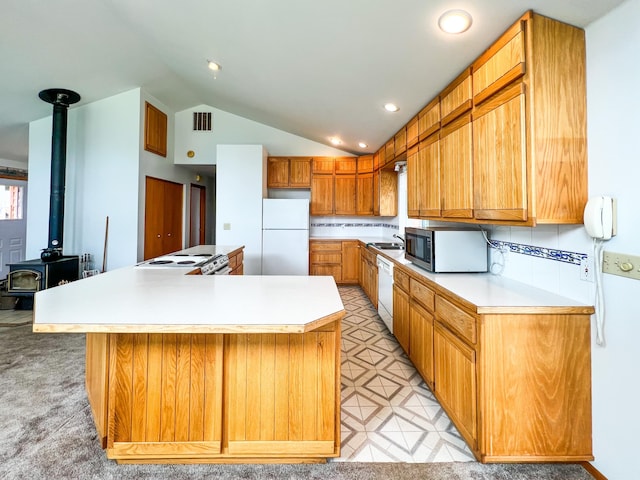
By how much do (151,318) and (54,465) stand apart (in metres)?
1.04

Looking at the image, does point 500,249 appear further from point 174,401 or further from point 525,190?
point 174,401

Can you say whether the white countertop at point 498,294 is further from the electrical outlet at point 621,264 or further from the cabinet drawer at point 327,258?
the cabinet drawer at point 327,258

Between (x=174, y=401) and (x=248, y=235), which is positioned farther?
(x=248, y=235)

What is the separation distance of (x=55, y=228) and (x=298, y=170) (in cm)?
361

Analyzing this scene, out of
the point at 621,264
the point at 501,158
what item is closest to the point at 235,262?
the point at 501,158

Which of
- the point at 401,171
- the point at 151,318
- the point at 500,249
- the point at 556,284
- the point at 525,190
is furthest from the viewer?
the point at 401,171

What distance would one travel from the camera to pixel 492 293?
1677mm

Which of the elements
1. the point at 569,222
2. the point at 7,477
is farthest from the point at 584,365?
the point at 7,477

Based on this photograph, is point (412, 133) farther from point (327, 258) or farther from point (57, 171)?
point (57, 171)

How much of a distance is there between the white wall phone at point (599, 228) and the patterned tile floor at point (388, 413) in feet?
3.05

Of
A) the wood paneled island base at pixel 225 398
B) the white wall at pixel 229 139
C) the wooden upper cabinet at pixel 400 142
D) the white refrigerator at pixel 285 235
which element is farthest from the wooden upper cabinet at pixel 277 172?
the wood paneled island base at pixel 225 398

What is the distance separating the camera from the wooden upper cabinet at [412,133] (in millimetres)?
2916

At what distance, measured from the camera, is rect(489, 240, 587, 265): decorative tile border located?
5.10 feet

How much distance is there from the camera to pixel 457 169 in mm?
2113
